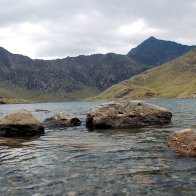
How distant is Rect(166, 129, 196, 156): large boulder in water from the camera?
23.0m

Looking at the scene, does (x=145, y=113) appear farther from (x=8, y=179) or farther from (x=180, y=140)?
(x=8, y=179)

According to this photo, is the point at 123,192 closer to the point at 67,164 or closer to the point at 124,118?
the point at 67,164

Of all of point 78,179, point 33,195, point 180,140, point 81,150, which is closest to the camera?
point 33,195

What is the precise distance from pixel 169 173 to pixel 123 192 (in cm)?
391

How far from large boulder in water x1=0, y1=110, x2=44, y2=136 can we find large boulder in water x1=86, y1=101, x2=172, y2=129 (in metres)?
8.68

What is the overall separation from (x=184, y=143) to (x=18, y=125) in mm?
20616

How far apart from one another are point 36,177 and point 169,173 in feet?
23.4

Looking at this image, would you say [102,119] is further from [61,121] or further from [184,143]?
[184,143]

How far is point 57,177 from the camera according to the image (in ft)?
59.4

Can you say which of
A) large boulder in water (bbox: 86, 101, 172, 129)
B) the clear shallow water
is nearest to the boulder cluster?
large boulder in water (bbox: 86, 101, 172, 129)

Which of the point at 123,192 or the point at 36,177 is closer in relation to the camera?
the point at 123,192

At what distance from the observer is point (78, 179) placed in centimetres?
1769

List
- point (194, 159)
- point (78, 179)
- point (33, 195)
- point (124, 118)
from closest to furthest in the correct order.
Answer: point (33, 195) → point (78, 179) → point (194, 159) → point (124, 118)

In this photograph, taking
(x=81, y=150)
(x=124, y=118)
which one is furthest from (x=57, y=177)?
(x=124, y=118)
